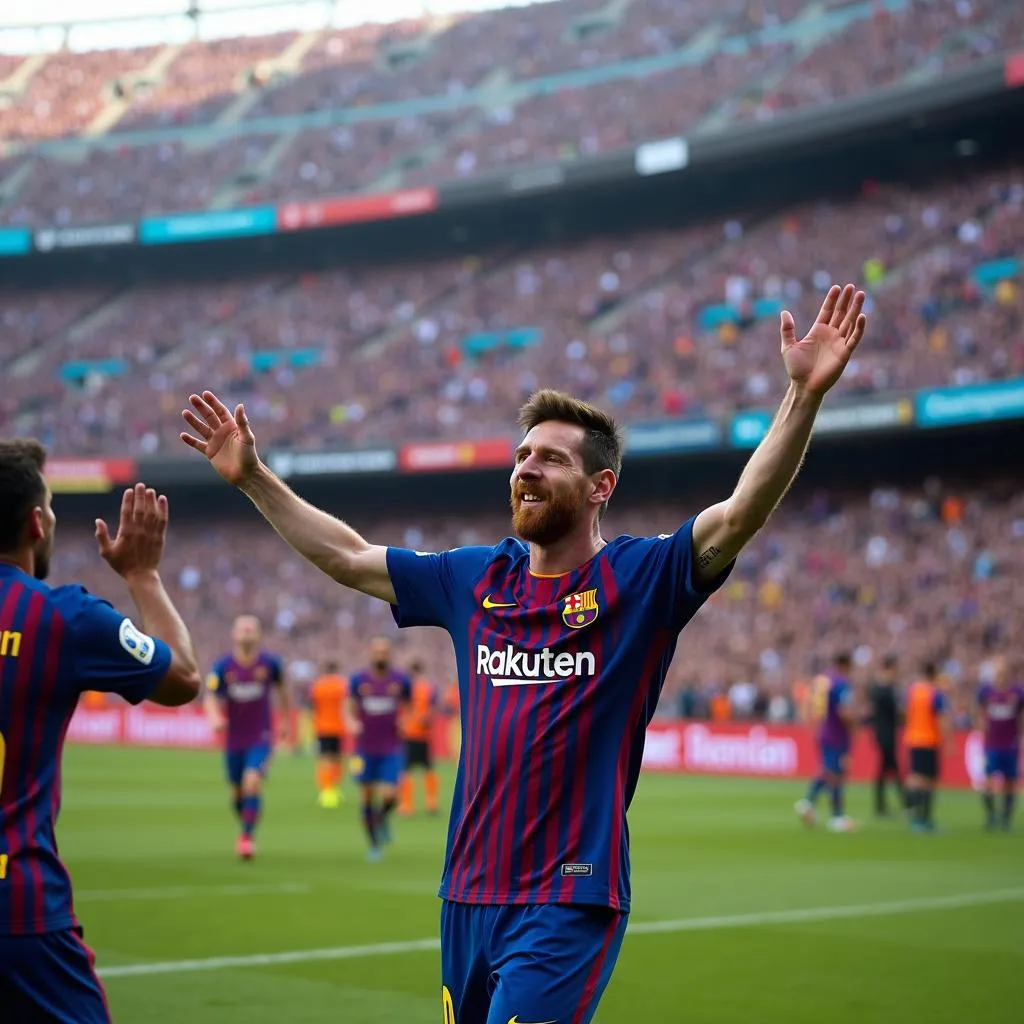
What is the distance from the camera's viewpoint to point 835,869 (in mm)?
16641

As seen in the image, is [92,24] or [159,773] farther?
[92,24]

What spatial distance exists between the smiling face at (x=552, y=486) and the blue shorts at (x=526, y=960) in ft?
3.68

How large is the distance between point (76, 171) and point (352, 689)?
4614 cm

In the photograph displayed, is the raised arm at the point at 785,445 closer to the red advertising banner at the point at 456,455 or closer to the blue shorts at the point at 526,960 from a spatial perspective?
the blue shorts at the point at 526,960

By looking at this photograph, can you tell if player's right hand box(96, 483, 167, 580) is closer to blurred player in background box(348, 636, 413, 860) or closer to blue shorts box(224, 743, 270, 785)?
blue shorts box(224, 743, 270, 785)

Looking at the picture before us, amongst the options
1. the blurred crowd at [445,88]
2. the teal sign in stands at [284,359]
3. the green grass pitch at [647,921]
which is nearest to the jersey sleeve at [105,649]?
the green grass pitch at [647,921]

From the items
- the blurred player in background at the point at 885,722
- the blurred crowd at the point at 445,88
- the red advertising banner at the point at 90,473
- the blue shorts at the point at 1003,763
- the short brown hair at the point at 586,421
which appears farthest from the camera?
the red advertising banner at the point at 90,473

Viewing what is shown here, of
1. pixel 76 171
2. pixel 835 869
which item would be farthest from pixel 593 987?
pixel 76 171

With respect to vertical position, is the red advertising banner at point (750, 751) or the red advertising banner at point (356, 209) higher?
the red advertising banner at point (356, 209)

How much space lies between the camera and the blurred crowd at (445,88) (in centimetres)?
4362

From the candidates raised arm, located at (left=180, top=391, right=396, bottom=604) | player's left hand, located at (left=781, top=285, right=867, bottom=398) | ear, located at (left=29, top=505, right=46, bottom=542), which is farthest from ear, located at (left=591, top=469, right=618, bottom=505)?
ear, located at (left=29, top=505, right=46, bottom=542)

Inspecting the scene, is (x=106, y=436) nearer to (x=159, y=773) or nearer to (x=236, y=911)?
(x=159, y=773)

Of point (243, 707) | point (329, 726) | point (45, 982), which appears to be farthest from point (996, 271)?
point (45, 982)

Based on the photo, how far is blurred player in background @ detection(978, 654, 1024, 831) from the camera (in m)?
21.8
